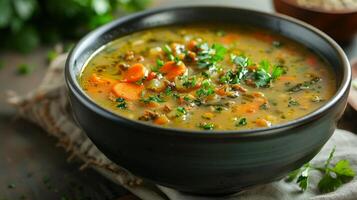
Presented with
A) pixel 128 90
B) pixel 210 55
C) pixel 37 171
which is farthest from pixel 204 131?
pixel 37 171

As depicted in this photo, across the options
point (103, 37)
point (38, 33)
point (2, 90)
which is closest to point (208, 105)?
point (103, 37)

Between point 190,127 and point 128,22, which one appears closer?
point 190,127

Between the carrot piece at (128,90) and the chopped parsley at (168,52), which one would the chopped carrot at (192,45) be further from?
the carrot piece at (128,90)

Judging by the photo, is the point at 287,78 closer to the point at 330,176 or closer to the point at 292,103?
the point at 292,103

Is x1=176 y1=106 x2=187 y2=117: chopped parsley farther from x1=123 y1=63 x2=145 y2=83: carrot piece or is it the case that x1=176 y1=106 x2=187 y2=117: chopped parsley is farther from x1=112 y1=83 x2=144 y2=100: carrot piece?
x1=123 y1=63 x2=145 y2=83: carrot piece

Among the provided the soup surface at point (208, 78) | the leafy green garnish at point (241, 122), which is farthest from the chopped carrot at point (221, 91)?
the leafy green garnish at point (241, 122)

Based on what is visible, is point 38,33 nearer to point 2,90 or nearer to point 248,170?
point 2,90
